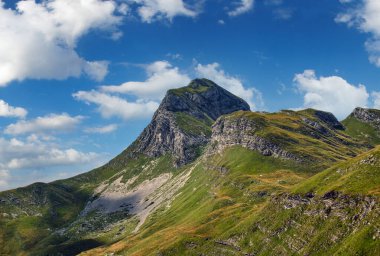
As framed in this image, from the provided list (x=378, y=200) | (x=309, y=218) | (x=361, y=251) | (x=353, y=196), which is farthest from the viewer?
(x=309, y=218)

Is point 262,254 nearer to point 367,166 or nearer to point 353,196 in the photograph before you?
point 353,196

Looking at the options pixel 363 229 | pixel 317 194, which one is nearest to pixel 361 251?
pixel 363 229

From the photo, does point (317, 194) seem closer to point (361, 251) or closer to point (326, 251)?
point (326, 251)

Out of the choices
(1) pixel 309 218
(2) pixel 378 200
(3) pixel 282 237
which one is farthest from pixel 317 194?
(2) pixel 378 200

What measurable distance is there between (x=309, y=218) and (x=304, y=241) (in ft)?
45.4

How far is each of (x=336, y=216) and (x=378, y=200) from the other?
21.5 metres

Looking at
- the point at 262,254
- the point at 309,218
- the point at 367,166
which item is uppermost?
the point at 367,166

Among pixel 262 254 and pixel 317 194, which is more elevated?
pixel 317 194

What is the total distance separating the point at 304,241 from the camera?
597 ft

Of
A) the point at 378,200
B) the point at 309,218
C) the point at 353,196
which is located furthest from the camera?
the point at 309,218

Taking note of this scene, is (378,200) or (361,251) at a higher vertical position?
(378,200)

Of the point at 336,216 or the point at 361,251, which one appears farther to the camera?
the point at 336,216

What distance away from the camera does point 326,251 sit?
546ft

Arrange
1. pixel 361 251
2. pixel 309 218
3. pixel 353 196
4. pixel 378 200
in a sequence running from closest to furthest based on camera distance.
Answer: pixel 361 251 → pixel 378 200 → pixel 353 196 → pixel 309 218
